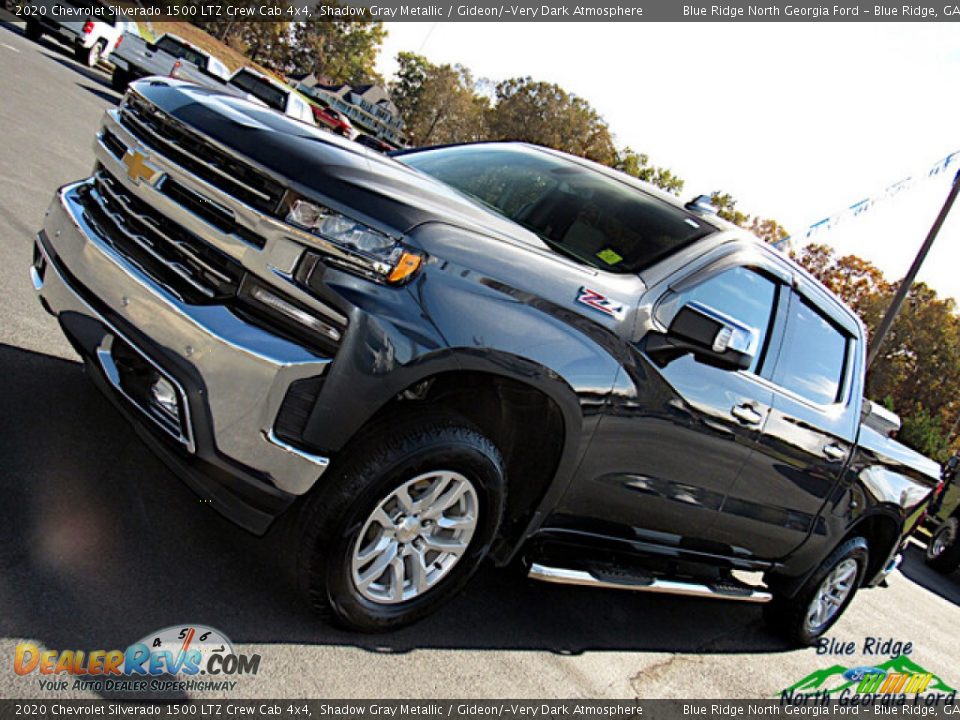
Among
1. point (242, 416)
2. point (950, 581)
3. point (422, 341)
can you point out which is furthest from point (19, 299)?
point (950, 581)

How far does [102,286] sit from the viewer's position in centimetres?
291

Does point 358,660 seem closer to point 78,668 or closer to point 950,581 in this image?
point 78,668

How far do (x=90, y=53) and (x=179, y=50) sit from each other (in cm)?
248

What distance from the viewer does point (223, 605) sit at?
2.95 metres

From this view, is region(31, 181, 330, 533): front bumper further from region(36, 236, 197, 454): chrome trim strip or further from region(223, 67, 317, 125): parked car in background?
region(223, 67, 317, 125): parked car in background

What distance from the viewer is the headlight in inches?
103

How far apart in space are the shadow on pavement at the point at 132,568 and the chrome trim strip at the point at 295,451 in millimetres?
740

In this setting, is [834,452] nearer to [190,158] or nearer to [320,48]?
[190,158]

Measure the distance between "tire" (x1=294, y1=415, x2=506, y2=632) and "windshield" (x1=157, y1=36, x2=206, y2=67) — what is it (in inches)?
799

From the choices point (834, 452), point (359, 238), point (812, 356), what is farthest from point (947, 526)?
point (359, 238)

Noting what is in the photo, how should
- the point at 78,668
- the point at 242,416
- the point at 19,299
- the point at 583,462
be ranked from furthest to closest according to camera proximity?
1. the point at 19,299
2. the point at 583,462
3. the point at 242,416
4. the point at 78,668

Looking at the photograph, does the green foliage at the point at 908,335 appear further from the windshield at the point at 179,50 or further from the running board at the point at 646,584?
the running board at the point at 646,584

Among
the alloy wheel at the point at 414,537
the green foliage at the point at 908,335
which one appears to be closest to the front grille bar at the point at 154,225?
the alloy wheel at the point at 414,537

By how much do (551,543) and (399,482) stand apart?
95cm
